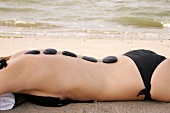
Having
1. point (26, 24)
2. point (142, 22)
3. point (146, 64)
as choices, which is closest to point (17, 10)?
point (26, 24)

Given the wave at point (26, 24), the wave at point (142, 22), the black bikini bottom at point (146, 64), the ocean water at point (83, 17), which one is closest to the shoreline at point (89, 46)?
the ocean water at point (83, 17)

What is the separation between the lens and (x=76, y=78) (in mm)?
2643

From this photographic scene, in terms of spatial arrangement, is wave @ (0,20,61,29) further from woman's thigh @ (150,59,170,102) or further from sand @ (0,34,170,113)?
woman's thigh @ (150,59,170,102)

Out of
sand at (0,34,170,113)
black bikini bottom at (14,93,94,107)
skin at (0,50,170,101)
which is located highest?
skin at (0,50,170,101)

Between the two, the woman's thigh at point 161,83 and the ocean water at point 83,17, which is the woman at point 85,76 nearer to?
the woman's thigh at point 161,83

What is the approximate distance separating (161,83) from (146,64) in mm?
185

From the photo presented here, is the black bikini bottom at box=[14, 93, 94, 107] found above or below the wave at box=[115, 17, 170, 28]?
above

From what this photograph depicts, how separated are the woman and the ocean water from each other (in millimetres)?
6700

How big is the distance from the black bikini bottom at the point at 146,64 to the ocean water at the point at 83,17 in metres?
6.62

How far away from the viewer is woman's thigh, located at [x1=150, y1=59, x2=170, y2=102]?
277 cm

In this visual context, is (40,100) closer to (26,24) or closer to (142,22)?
(26,24)

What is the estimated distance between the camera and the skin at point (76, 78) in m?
2.47

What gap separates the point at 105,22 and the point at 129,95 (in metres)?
9.36

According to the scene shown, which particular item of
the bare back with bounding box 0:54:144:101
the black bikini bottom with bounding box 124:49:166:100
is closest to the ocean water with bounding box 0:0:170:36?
the black bikini bottom with bounding box 124:49:166:100
